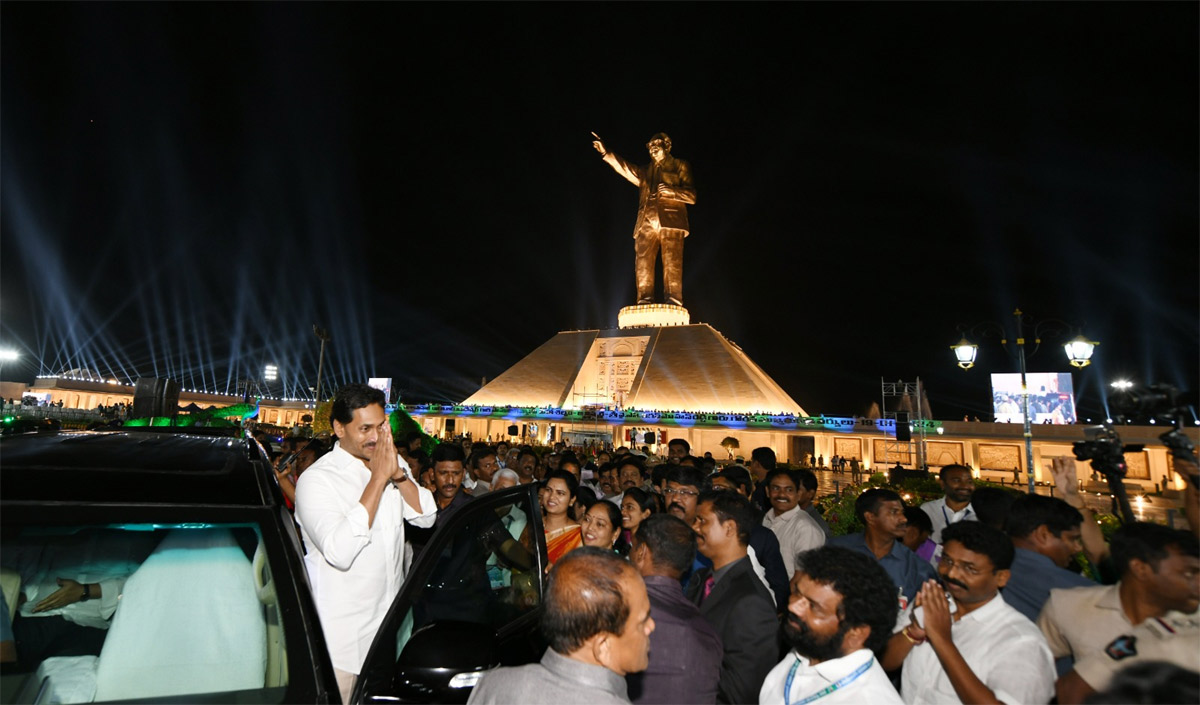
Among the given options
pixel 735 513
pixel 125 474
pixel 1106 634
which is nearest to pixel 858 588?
Result: pixel 735 513

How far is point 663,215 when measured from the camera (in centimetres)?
3850

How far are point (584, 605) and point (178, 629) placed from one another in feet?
4.47

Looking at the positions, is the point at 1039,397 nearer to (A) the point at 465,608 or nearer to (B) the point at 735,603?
(B) the point at 735,603

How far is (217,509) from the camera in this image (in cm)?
169

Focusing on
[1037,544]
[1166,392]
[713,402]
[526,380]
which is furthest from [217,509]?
[526,380]

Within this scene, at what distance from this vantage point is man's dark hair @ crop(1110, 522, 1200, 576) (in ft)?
7.23

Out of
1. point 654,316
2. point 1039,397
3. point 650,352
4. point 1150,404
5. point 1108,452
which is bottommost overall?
point 1108,452

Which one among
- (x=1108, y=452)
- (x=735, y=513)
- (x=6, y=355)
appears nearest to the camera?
(x=735, y=513)

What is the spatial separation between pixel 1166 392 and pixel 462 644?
4.14 metres

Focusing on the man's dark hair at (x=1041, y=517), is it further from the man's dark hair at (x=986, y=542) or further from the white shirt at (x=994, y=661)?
the white shirt at (x=994, y=661)

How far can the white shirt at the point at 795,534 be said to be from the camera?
4.55 m

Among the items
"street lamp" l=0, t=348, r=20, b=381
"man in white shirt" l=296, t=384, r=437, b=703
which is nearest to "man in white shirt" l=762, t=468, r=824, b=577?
"man in white shirt" l=296, t=384, r=437, b=703

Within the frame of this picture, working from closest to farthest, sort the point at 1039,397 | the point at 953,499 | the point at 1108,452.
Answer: the point at 1108,452
the point at 953,499
the point at 1039,397

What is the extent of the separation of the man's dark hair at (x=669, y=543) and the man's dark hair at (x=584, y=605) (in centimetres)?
122
